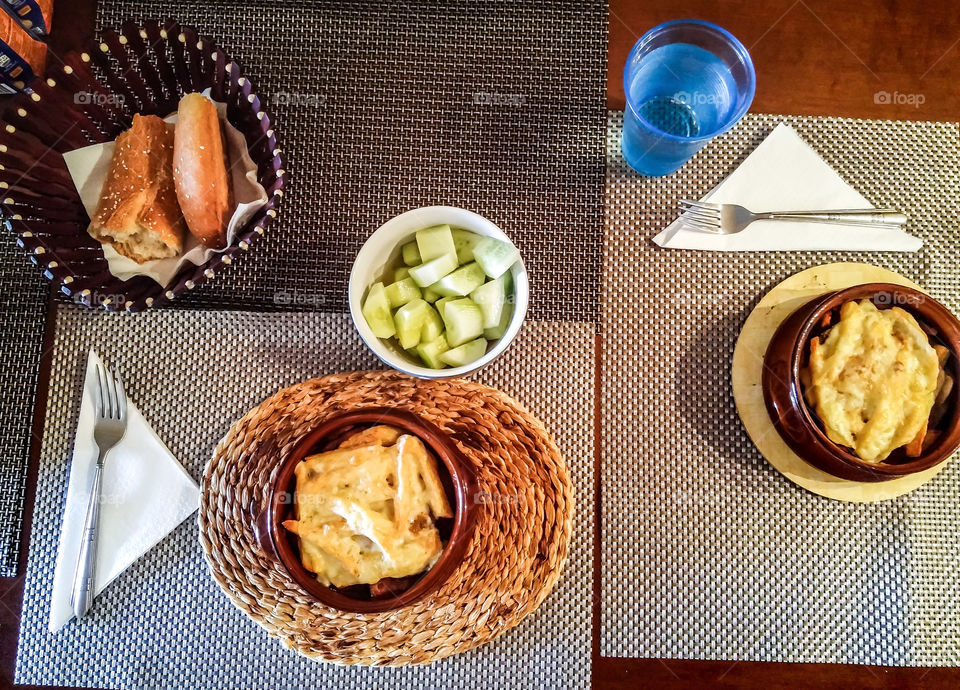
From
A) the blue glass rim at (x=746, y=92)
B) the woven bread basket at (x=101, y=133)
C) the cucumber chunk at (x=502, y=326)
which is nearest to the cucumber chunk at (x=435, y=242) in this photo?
the cucumber chunk at (x=502, y=326)

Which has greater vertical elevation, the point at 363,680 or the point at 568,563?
the point at 568,563

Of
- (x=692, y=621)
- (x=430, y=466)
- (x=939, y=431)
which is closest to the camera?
(x=430, y=466)

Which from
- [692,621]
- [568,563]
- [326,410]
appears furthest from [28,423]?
[692,621]

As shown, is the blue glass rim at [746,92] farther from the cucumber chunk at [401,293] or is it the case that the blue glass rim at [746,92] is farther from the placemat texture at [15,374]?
the placemat texture at [15,374]

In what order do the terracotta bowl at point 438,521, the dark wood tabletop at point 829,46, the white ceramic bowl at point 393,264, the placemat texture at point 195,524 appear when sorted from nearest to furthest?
the terracotta bowl at point 438,521 < the white ceramic bowl at point 393,264 < the placemat texture at point 195,524 < the dark wood tabletop at point 829,46

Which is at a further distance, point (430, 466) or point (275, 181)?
point (275, 181)

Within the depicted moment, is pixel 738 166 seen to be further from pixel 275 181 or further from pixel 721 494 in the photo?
pixel 275 181

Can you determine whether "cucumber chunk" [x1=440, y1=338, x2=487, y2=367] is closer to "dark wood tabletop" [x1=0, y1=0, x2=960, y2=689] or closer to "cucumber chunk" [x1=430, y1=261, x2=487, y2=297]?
"cucumber chunk" [x1=430, y1=261, x2=487, y2=297]

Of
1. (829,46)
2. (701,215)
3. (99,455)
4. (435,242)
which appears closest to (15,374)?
A: (99,455)
